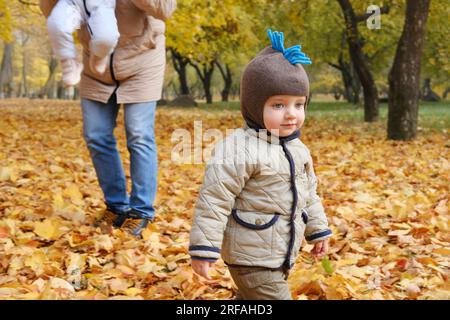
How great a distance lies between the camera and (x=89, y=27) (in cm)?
344

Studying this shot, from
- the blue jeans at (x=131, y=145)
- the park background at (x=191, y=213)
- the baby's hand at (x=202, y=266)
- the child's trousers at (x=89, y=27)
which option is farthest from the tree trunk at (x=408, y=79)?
the baby's hand at (x=202, y=266)

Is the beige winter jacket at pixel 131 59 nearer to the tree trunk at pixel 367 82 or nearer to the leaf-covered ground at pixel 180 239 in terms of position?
the leaf-covered ground at pixel 180 239

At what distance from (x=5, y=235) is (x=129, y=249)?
91 cm

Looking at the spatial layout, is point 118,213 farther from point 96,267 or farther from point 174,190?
point 174,190

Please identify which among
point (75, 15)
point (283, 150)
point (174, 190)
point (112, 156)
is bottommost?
point (174, 190)

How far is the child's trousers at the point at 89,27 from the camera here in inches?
132

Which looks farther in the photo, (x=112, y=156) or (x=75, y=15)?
(x=112, y=156)

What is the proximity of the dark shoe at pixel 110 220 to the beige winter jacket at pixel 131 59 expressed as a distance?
2.75 ft

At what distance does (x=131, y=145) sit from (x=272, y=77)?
1934 mm

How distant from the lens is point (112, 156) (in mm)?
4082

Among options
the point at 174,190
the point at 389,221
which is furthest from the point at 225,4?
the point at 389,221

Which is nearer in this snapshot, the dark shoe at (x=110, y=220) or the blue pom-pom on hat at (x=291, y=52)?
the blue pom-pom on hat at (x=291, y=52)

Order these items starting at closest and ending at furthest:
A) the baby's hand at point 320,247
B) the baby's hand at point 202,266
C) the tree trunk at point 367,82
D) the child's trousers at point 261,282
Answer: the baby's hand at point 202,266, the child's trousers at point 261,282, the baby's hand at point 320,247, the tree trunk at point 367,82

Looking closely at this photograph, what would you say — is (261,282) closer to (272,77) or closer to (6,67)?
(272,77)
